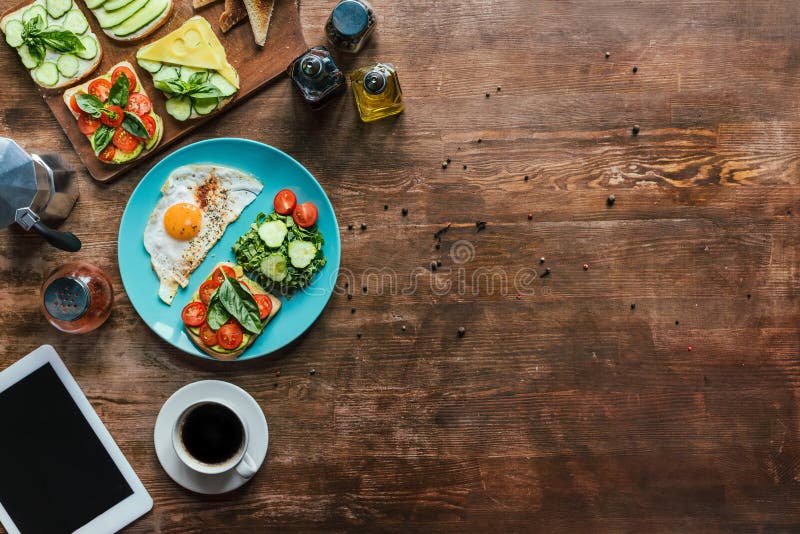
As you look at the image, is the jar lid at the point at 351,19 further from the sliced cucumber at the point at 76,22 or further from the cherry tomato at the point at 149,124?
the sliced cucumber at the point at 76,22

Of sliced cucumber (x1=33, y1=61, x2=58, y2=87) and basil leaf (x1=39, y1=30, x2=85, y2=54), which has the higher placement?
basil leaf (x1=39, y1=30, x2=85, y2=54)

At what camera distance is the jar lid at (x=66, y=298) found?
233 centimetres

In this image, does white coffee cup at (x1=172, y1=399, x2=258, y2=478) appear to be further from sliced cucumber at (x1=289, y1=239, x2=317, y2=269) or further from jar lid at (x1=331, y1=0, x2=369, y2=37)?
jar lid at (x1=331, y1=0, x2=369, y2=37)

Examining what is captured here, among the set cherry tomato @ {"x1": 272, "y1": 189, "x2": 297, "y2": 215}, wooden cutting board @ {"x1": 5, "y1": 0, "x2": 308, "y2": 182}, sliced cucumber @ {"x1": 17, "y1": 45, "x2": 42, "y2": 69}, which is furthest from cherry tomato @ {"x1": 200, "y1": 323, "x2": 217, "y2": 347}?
sliced cucumber @ {"x1": 17, "y1": 45, "x2": 42, "y2": 69}

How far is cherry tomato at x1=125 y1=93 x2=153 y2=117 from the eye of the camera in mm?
2424

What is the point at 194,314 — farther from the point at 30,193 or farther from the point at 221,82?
the point at 221,82

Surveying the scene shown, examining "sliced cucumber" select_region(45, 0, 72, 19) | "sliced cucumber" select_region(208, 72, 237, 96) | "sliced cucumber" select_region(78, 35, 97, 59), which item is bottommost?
"sliced cucumber" select_region(208, 72, 237, 96)

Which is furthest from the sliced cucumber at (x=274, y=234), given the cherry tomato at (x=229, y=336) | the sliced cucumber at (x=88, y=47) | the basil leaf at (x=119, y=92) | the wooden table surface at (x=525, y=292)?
the sliced cucumber at (x=88, y=47)

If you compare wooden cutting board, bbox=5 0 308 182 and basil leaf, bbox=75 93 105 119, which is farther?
wooden cutting board, bbox=5 0 308 182

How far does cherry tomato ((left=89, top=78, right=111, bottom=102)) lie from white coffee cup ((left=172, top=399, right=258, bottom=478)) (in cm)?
136

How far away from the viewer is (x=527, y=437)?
2564mm

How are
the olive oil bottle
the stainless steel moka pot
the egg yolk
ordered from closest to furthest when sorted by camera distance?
the stainless steel moka pot
the olive oil bottle
the egg yolk

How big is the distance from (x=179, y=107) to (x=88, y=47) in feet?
1.52

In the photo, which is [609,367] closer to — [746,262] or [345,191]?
[746,262]
